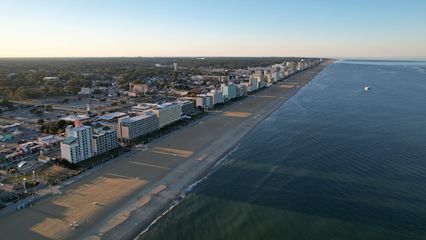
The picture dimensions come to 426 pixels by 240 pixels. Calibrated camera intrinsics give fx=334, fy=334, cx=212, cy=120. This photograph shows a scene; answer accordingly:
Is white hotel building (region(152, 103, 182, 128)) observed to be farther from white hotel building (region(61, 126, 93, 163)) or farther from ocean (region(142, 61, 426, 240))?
white hotel building (region(61, 126, 93, 163))

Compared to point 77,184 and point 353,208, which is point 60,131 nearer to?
point 77,184

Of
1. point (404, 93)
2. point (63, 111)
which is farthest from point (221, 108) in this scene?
point (404, 93)

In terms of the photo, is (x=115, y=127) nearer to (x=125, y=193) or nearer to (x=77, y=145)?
(x=77, y=145)

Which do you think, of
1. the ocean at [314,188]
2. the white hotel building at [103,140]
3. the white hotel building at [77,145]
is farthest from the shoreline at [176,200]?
the white hotel building at [77,145]

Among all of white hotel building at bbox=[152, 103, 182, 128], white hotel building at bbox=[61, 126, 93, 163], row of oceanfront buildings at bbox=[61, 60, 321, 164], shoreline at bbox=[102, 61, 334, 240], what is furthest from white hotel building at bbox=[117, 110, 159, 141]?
shoreline at bbox=[102, 61, 334, 240]

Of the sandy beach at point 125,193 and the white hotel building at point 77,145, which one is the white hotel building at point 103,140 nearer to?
the white hotel building at point 77,145
